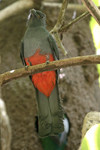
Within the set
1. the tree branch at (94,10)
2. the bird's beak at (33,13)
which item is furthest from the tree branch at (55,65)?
the bird's beak at (33,13)

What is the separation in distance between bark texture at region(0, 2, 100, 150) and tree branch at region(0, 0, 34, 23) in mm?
476

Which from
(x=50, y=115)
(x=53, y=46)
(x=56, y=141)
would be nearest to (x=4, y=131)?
(x=56, y=141)

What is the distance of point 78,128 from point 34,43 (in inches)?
70.1

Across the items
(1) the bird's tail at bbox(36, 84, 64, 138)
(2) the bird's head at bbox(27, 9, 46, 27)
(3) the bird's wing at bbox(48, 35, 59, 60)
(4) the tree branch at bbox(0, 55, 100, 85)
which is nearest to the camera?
(4) the tree branch at bbox(0, 55, 100, 85)

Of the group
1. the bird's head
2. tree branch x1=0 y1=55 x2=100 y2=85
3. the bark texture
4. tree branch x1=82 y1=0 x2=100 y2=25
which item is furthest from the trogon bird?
the bark texture

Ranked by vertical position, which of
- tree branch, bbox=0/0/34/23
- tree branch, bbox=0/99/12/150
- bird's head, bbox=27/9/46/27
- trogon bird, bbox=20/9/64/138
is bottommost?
tree branch, bbox=0/99/12/150

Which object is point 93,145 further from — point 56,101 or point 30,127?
point 30,127

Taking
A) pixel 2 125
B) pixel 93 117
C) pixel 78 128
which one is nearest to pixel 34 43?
pixel 93 117

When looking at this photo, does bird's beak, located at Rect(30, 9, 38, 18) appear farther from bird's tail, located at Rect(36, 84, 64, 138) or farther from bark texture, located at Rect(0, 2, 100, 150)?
bark texture, located at Rect(0, 2, 100, 150)

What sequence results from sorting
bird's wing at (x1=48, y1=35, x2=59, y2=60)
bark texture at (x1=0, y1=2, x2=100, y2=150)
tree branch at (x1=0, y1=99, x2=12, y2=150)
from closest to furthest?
bird's wing at (x1=48, y1=35, x2=59, y2=60) → tree branch at (x1=0, y1=99, x2=12, y2=150) → bark texture at (x1=0, y1=2, x2=100, y2=150)

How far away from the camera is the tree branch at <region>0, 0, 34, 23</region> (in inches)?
115

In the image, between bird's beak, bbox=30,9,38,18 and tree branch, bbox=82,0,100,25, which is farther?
bird's beak, bbox=30,9,38,18

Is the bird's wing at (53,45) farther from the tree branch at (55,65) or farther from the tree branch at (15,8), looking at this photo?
the tree branch at (15,8)

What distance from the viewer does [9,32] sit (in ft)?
12.8
